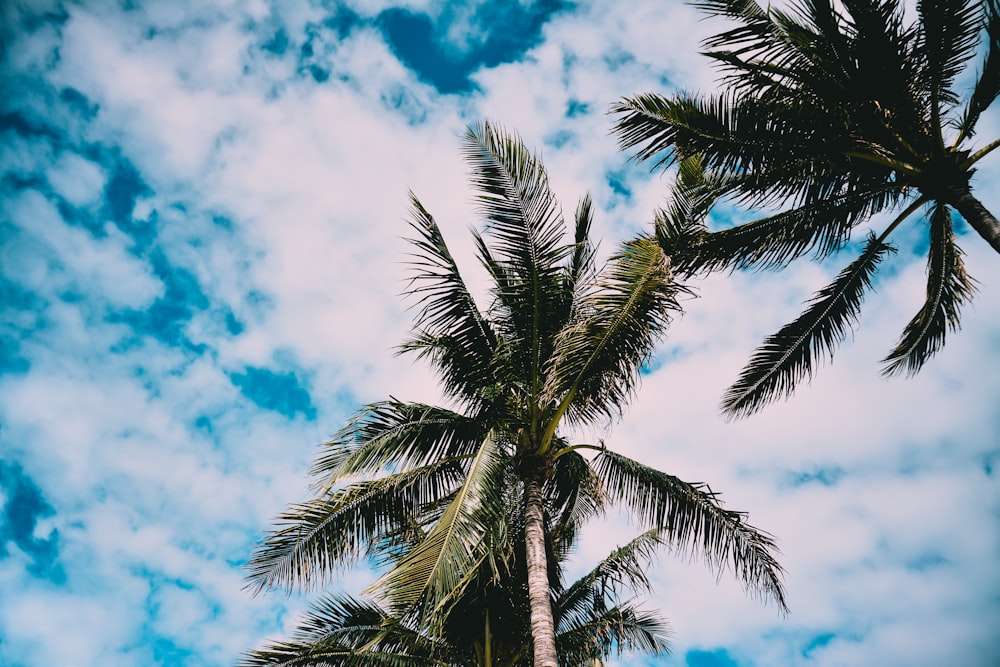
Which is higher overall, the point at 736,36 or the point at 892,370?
the point at 736,36

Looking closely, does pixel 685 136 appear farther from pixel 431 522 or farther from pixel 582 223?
pixel 431 522

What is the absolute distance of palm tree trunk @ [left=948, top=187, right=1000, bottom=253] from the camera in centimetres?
700

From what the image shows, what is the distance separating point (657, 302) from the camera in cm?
823

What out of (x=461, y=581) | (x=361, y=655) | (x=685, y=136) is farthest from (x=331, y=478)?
(x=685, y=136)

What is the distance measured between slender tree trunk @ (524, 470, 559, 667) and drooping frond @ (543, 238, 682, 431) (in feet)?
2.82

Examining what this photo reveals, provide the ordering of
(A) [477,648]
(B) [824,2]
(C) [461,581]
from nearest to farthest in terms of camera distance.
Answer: (C) [461,581] < (B) [824,2] < (A) [477,648]

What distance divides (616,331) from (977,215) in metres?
3.82

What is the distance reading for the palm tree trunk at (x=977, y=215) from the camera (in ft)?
23.0

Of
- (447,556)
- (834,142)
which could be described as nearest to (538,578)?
(447,556)

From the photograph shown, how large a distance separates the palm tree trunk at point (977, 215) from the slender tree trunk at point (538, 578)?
17.7ft

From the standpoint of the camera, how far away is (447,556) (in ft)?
22.2

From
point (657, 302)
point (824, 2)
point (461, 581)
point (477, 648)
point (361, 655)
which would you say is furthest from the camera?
point (477, 648)

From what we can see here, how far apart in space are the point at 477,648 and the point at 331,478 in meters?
4.14

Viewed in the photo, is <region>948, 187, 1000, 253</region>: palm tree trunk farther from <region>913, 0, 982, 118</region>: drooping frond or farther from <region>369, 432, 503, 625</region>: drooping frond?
<region>369, 432, 503, 625</region>: drooping frond
